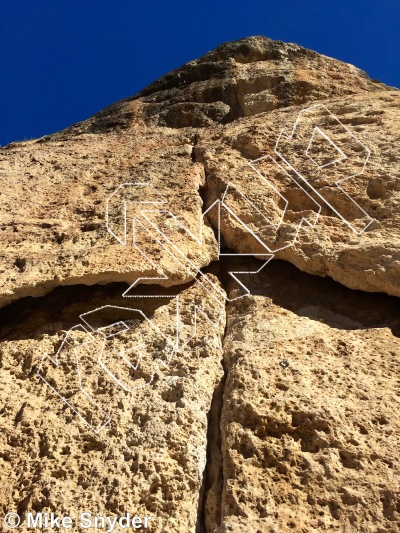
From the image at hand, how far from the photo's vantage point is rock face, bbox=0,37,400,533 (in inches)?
110

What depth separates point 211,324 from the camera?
3.72 m

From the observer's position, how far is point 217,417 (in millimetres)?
3195

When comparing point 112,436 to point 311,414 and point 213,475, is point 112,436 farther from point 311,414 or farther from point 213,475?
point 311,414

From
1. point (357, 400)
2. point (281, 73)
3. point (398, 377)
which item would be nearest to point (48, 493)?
point (357, 400)

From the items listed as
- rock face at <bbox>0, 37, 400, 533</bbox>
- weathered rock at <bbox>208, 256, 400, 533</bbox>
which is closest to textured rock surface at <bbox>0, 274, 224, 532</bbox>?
rock face at <bbox>0, 37, 400, 533</bbox>

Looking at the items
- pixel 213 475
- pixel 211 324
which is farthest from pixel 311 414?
pixel 211 324

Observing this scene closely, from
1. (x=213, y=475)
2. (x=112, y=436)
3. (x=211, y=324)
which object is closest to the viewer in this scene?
(x=213, y=475)

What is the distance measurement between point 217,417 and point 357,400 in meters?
0.79

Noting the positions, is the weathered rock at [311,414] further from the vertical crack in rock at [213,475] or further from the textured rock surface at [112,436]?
the textured rock surface at [112,436]

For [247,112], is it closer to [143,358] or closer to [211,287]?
[211,287]

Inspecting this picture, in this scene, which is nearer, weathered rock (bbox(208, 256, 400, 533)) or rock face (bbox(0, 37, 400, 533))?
weathered rock (bbox(208, 256, 400, 533))

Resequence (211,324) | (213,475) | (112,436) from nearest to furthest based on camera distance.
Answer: (213,475) → (112,436) → (211,324)

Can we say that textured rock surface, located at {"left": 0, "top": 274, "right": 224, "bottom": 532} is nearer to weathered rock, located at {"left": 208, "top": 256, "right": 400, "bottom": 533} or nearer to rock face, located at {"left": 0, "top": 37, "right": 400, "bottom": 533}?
rock face, located at {"left": 0, "top": 37, "right": 400, "bottom": 533}

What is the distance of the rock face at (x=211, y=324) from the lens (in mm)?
2805
